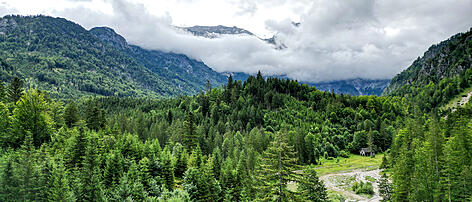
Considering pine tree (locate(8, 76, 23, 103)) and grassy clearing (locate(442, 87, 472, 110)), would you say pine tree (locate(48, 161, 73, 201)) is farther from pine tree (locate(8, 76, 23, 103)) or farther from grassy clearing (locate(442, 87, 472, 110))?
grassy clearing (locate(442, 87, 472, 110))

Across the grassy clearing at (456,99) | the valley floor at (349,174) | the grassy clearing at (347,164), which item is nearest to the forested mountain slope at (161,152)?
the grassy clearing at (347,164)

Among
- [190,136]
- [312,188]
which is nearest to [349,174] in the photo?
[190,136]

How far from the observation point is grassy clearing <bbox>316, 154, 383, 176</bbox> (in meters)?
112

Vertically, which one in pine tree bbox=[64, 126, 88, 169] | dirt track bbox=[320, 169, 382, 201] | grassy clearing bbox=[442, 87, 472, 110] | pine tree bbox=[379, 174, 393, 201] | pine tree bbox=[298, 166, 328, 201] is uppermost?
A: grassy clearing bbox=[442, 87, 472, 110]

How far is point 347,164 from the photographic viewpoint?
123562mm

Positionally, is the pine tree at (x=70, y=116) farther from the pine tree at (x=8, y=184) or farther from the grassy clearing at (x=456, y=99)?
the grassy clearing at (x=456, y=99)

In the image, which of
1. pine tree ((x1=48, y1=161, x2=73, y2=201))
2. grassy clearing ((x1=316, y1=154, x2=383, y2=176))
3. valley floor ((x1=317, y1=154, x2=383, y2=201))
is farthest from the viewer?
grassy clearing ((x1=316, y1=154, x2=383, y2=176))

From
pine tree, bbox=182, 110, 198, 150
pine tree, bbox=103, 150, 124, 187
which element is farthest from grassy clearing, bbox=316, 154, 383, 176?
pine tree, bbox=103, 150, 124, 187

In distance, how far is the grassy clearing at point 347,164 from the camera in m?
112

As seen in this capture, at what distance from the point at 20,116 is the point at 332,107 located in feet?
509

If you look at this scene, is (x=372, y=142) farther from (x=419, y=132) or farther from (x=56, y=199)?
(x=56, y=199)

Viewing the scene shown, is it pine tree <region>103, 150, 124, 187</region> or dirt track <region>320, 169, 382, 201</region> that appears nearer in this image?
pine tree <region>103, 150, 124, 187</region>

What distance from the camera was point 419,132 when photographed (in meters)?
79.6

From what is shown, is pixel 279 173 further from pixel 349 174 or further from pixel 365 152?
pixel 365 152
